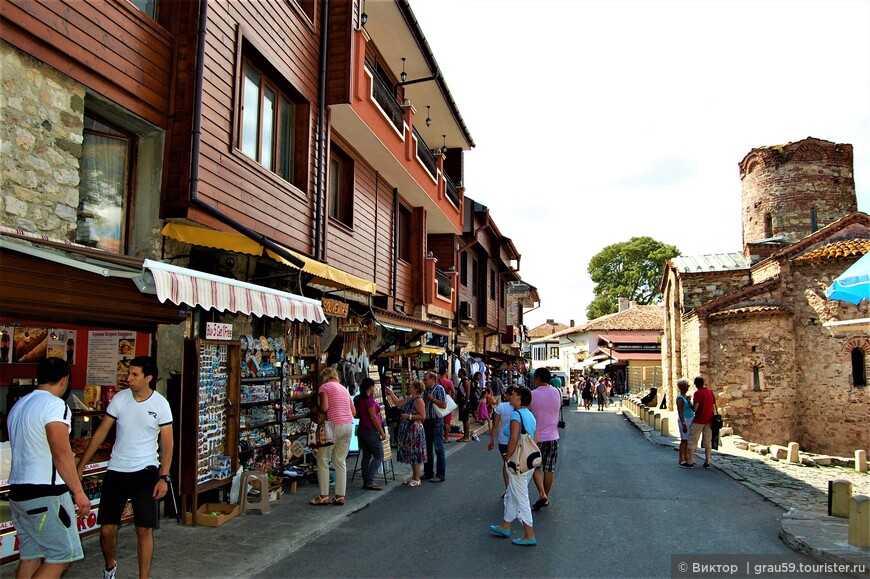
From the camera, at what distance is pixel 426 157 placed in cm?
1823

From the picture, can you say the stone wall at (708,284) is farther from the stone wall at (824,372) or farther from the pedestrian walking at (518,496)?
the pedestrian walking at (518,496)

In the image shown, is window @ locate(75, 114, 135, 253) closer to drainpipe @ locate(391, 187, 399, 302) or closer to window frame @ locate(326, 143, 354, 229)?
window frame @ locate(326, 143, 354, 229)

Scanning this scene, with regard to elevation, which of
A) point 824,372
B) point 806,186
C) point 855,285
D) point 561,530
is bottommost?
point 561,530

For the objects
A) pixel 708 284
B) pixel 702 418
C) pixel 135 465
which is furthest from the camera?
→ pixel 708 284

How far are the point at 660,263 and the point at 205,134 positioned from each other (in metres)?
59.3

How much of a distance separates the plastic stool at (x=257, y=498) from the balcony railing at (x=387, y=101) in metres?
8.59

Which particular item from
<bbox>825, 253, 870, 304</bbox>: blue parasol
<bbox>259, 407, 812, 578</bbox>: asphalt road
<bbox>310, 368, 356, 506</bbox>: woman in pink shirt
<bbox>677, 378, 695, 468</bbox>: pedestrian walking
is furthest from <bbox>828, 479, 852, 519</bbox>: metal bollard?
<bbox>310, 368, 356, 506</bbox>: woman in pink shirt

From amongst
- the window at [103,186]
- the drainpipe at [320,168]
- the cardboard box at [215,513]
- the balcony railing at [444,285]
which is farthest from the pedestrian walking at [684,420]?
the window at [103,186]

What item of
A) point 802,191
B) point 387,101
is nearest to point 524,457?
point 387,101

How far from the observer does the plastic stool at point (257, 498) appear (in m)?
7.79

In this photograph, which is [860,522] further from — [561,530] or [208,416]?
[208,416]

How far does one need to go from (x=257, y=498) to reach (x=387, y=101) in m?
9.83

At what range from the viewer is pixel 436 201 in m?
18.4

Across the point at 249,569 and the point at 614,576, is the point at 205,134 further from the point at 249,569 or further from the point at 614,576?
the point at 614,576
